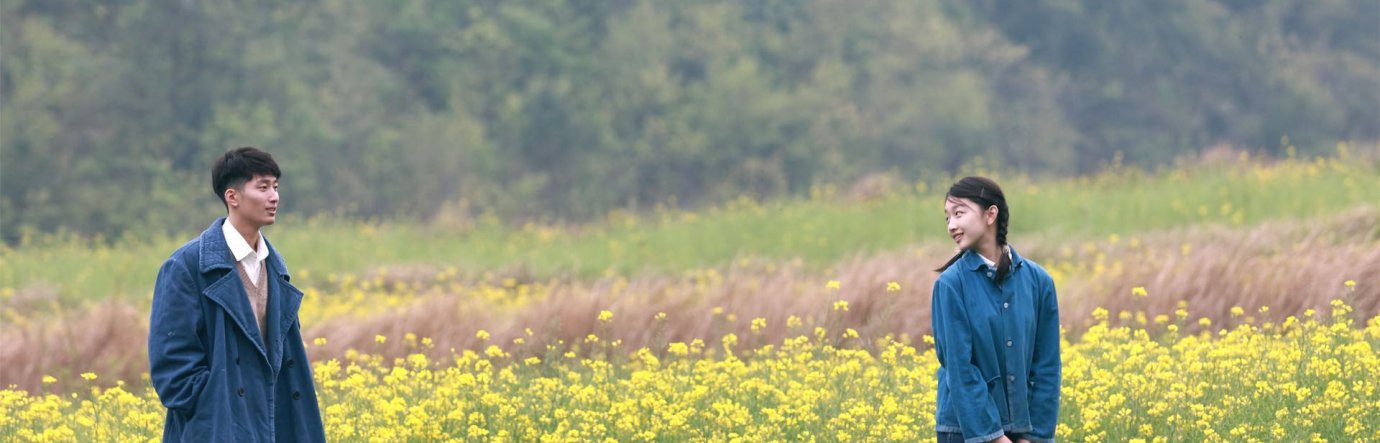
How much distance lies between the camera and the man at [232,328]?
5.14 meters

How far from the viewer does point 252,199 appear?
17.3ft

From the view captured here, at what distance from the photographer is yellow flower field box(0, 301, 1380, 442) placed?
24.0 feet

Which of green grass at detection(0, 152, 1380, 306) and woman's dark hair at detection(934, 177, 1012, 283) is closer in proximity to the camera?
woman's dark hair at detection(934, 177, 1012, 283)

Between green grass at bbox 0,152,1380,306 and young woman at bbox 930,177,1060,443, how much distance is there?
12.8 meters

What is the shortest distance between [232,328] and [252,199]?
1.27 ft

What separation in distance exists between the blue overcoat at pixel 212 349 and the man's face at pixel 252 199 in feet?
0.29

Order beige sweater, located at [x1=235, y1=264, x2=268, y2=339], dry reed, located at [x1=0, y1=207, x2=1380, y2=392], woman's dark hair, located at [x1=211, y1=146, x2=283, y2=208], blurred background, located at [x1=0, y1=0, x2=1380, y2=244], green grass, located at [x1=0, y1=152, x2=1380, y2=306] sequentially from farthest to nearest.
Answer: blurred background, located at [x1=0, y1=0, x2=1380, y2=244] → green grass, located at [x1=0, y1=152, x2=1380, y2=306] → dry reed, located at [x1=0, y1=207, x2=1380, y2=392] → beige sweater, located at [x1=235, y1=264, x2=268, y2=339] → woman's dark hair, located at [x1=211, y1=146, x2=283, y2=208]

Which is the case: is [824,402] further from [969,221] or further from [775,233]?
[775,233]

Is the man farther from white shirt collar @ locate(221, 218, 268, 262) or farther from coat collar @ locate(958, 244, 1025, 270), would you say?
coat collar @ locate(958, 244, 1025, 270)

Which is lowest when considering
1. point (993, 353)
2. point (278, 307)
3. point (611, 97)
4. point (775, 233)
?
point (993, 353)

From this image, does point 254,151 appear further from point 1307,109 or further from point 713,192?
point 1307,109

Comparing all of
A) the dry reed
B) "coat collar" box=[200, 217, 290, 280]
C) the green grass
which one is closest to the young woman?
"coat collar" box=[200, 217, 290, 280]

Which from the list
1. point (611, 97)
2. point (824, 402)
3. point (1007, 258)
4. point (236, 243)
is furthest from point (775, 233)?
point (611, 97)

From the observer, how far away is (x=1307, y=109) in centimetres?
5075
